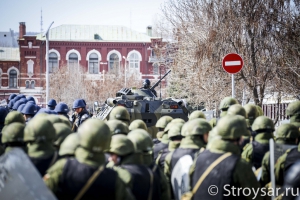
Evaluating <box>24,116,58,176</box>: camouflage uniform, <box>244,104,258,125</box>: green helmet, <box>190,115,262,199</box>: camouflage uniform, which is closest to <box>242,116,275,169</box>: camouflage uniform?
<box>190,115,262,199</box>: camouflage uniform

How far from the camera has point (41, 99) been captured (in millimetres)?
69312

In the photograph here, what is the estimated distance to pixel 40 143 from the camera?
6.31 metres

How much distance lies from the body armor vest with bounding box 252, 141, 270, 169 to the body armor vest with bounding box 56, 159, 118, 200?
312cm

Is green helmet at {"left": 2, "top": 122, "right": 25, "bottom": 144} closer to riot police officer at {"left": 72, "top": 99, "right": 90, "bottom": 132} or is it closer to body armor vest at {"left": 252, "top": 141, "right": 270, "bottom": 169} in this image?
body armor vest at {"left": 252, "top": 141, "right": 270, "bottom": 169}

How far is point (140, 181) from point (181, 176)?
143 cm

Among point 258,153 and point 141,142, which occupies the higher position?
point 141,142

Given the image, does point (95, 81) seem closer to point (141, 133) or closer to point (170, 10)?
point (170, 10)

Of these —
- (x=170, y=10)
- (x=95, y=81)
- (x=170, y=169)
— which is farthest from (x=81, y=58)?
(x=170, y=169)

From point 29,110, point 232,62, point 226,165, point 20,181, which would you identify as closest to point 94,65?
point 232,62

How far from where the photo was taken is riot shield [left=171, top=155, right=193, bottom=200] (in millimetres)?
7246

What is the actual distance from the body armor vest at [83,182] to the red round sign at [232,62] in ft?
29.5

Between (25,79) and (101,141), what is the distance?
66872 mm

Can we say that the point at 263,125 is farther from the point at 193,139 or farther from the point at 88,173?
the point at 88,173

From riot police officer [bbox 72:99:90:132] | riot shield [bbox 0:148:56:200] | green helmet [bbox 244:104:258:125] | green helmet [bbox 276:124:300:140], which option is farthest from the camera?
riot police officer [bbox 72:99:90:132]
